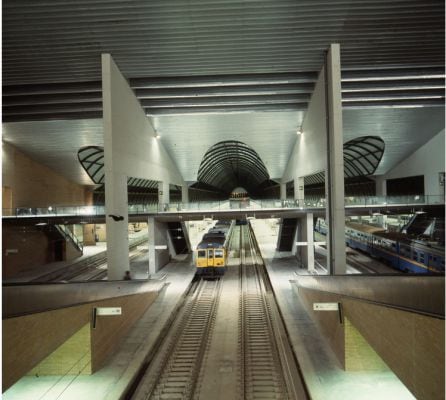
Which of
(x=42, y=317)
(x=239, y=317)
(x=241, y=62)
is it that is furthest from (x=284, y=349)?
(x=241, y=62)

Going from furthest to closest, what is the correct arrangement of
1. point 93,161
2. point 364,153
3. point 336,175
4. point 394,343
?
point 364,153 < point 93,161 < point 336,175 < point 394,343

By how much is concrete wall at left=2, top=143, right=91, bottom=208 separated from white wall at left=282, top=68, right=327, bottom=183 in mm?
18963

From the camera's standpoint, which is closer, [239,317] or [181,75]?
[239,317]

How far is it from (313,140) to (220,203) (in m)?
6.26

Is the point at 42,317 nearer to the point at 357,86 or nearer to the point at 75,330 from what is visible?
the point at 75,330

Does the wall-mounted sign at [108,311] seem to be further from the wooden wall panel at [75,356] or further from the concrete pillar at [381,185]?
the concrete pillar at [381,185]

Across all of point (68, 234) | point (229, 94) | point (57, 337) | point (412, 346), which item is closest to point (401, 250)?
point (412, 346)

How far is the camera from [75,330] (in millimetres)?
7484

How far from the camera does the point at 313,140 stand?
55.7 ft

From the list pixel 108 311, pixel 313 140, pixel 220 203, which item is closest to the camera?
pixel 108 311

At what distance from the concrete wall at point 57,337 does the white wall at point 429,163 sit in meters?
20.8

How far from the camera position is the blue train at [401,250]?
1266 cm

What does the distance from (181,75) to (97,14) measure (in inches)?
205

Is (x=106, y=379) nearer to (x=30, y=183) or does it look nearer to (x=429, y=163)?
(x=30, y=183)
